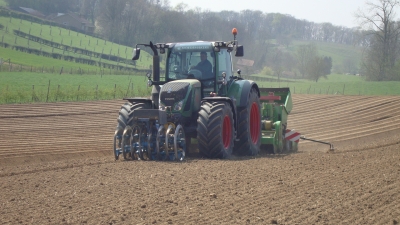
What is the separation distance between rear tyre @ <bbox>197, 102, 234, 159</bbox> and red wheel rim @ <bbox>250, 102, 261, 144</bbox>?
78.0 inches

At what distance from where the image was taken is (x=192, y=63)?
37.4 ft

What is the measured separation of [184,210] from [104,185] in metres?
1.85

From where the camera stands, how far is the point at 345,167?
30.9 feet

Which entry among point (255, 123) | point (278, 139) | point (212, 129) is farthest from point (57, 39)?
point (212, 129)

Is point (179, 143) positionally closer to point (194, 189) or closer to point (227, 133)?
point (227, 133)

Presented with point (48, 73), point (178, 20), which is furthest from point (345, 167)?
point (178, 20)

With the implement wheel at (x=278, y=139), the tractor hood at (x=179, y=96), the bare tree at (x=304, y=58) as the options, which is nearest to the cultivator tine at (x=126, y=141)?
the tractor hood at (x=179, y=96)

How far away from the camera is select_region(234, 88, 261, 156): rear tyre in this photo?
1145cm

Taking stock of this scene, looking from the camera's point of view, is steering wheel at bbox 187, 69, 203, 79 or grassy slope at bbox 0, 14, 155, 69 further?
grassy slope at bbox 0, 14, 155, 69

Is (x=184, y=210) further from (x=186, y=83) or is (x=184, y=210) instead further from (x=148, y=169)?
(x=186, y=83)

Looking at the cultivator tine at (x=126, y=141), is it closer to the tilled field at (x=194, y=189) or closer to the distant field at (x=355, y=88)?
the tilled field at (x=194, y=189)

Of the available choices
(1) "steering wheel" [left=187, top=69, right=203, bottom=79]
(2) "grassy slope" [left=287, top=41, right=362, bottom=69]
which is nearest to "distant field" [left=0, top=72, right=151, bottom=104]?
(1) "steering wheel" [left=187, top=69, right=203, bottom=79]

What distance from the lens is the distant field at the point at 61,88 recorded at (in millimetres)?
24547

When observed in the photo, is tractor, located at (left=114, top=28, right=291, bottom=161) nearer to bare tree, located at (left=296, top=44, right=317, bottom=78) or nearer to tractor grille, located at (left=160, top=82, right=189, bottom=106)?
tractor grille, located at (left=160, top=82, right=189, bottom=106)
